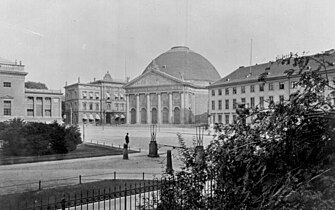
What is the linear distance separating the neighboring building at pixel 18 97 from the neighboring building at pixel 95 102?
0.49 m

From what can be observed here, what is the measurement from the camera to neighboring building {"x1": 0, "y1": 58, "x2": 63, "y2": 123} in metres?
3.51

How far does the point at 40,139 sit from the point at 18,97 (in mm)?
2968

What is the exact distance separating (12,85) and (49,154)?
3495 millimetres

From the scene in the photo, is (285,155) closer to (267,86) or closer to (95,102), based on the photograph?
(267,86)

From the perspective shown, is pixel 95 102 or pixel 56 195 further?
pixel 95 102

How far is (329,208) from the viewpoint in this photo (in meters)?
0.83

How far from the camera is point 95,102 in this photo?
6.00 meters

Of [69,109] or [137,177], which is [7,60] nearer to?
[137,177]

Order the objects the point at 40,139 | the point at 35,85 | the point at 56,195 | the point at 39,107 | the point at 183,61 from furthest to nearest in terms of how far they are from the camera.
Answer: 1. the point at 183,61
2. the point at 40,139
3. the point at 39,107
4. the point at 35,85
5. the point at 56,195

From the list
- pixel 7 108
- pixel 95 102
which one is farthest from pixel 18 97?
pixel 95 102

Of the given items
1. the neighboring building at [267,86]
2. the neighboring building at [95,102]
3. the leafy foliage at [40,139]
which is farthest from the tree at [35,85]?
the neighboring building at [267,86]

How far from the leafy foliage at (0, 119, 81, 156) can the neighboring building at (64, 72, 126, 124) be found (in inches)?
12.4

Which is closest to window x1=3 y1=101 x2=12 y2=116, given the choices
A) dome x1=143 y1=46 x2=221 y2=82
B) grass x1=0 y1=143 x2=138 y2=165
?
grass x1=0 y1=143 x2=138 y2=165

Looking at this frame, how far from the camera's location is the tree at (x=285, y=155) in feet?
2.96
